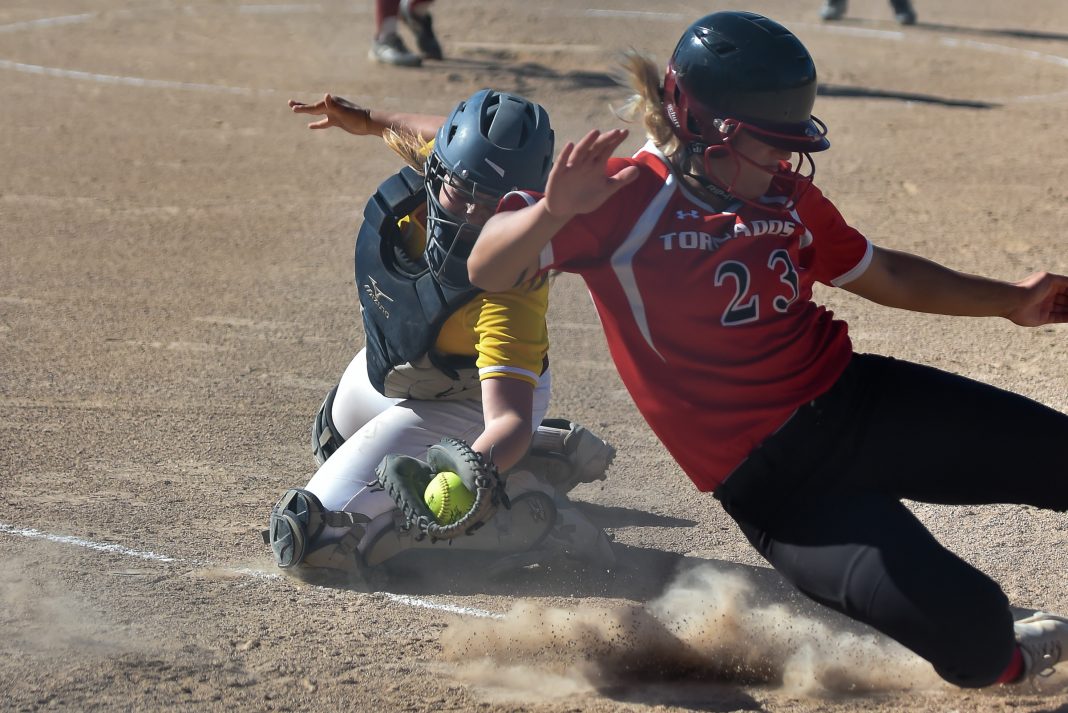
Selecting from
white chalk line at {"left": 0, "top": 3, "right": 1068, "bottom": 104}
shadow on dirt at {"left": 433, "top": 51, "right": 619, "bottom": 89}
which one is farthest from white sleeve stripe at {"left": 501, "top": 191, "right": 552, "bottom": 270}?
white chalk line at {"left": 0, "top": 3, "right": 1068, "bottom": 104}

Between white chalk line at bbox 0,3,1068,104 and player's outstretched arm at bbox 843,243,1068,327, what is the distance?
26.2 feet

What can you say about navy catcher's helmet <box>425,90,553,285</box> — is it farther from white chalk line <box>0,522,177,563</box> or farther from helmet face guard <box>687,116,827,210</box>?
A: white chalk line <box>0,522,177,563</box>

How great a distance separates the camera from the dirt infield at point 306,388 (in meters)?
3.61

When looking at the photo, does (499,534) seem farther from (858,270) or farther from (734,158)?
(734,158)

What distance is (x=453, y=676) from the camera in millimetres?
3584

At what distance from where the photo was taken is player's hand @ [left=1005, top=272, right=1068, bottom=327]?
3.61 m

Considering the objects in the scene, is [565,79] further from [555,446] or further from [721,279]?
[721,279]

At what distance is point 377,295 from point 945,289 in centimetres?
171

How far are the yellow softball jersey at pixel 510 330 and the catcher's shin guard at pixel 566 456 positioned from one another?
751 mm

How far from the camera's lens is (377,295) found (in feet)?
13.8

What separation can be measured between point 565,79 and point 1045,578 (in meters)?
7.87

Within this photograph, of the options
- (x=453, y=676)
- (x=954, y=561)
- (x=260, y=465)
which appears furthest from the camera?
(x=260, y=465)

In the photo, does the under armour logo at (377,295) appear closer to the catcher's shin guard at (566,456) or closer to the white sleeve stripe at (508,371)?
the white sleeve stripe at (508,371)

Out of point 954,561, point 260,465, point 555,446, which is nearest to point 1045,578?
point 954,561
